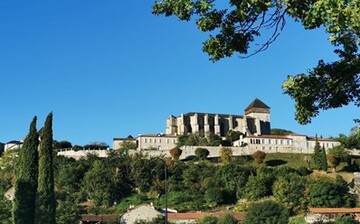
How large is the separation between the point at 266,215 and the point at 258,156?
33644 millimetres

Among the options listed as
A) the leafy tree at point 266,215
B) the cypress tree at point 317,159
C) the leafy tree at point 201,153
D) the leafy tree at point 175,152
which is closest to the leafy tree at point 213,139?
the leafy tree at point 201,153

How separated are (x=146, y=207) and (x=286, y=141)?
47571mm

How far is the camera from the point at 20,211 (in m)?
35.1

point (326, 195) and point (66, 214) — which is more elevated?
point (326, 195)

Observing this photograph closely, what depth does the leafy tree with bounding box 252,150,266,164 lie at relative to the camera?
298ft

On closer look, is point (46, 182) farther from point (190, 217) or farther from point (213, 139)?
point (213, 139)

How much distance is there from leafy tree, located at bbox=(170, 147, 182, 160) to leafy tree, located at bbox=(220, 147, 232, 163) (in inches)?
269

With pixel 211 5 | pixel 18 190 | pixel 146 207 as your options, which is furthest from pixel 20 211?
pixel 211 5

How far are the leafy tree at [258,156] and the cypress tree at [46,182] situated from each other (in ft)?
179

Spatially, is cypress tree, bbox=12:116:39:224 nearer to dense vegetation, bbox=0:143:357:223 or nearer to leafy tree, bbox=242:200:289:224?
leafy tree, bbox=242:200:289:224

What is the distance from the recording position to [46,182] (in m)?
37.7

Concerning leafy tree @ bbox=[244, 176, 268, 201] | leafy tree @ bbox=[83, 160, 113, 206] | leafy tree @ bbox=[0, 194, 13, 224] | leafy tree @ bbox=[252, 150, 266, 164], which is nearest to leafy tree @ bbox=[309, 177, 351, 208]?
leafy tree @ bbox=[244, 176, 268, 201]

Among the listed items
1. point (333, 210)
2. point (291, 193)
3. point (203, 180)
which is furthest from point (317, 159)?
point (333, 210)

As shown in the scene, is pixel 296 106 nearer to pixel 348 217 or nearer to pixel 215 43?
pixel 215 43
